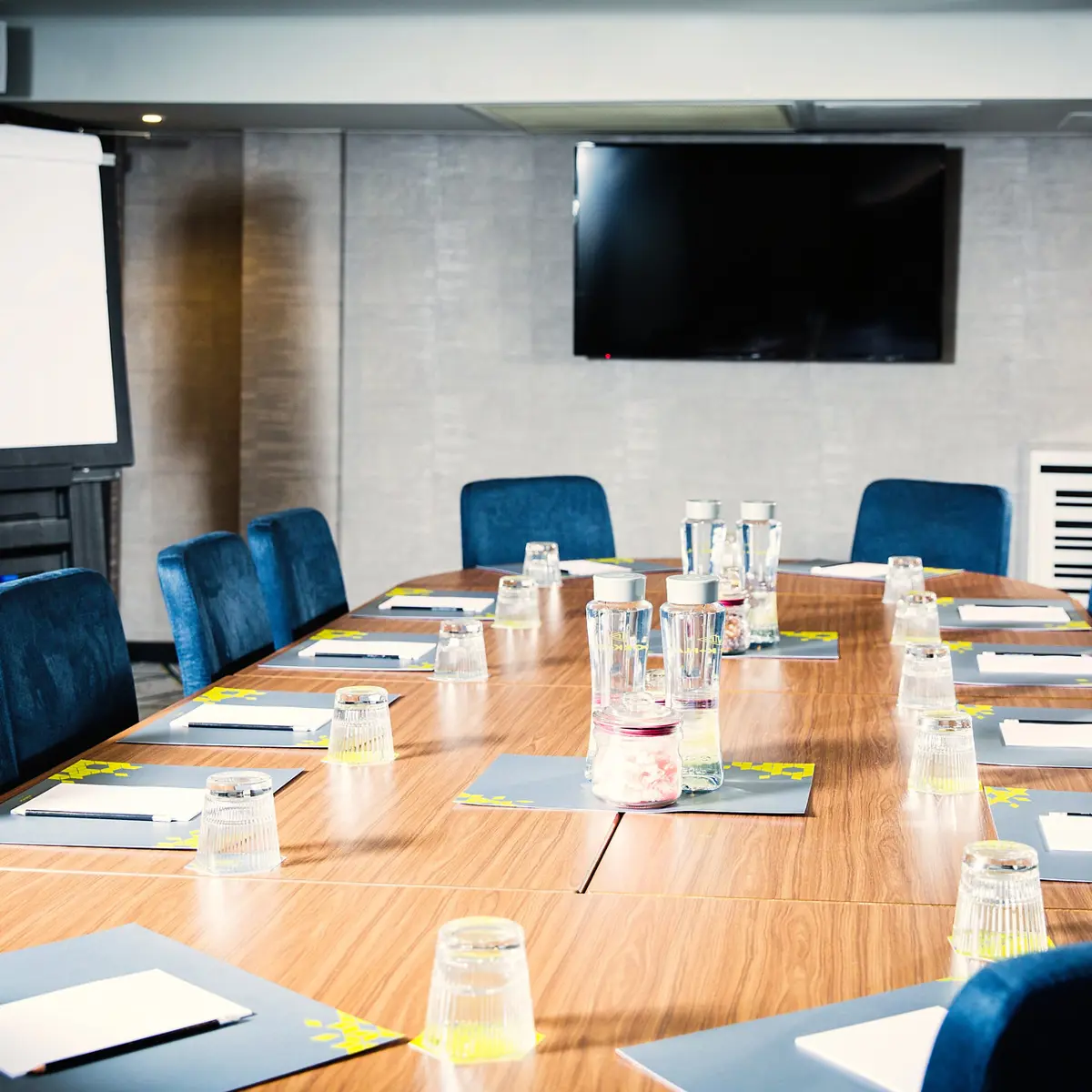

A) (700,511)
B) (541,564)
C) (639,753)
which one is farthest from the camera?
(541,564)

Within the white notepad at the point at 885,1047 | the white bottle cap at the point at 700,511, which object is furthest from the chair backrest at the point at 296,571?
the white notepad at the point at 885,1047

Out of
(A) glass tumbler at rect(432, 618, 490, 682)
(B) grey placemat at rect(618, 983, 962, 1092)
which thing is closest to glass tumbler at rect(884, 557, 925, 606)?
(A) glass tumbler at rect(432, 618, 490, 682)

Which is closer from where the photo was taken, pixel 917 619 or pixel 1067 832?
pixel 1067 832

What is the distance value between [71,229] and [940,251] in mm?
3585

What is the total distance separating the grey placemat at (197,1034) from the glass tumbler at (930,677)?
1.45 m

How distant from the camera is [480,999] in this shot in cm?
125

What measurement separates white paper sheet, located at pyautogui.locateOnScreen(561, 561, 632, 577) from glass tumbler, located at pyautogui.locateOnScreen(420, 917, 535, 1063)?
3.07 meters

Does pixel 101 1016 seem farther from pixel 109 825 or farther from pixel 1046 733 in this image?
pixel 1046 733

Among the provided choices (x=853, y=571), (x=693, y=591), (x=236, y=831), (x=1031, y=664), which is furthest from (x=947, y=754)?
(x=853, y=571)

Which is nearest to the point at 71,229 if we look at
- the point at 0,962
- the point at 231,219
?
the point at 231,219

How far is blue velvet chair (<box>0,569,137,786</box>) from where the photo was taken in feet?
7.97

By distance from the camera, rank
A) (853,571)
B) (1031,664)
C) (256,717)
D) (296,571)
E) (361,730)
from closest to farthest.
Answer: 1. (361,730)
2. (256,717)
3. (1031,664)
4. (296,571)
5. (853,571)

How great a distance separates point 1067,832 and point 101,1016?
1166 mm

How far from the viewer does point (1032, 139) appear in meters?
6.55
